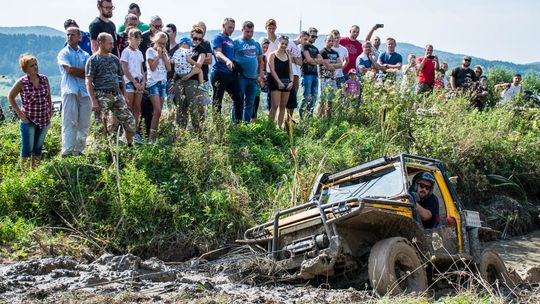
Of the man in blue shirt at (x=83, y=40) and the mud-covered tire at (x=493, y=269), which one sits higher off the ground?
the man in blue shirt at (x=83, y=40)

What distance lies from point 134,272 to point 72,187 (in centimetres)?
370

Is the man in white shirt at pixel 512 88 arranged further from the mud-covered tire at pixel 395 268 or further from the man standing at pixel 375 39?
the mud-covered tire at pixel 395 268

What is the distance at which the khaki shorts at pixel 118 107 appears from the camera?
11.5m

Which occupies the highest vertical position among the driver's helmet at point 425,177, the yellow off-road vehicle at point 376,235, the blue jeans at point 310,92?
the blue jeans at point 310,92

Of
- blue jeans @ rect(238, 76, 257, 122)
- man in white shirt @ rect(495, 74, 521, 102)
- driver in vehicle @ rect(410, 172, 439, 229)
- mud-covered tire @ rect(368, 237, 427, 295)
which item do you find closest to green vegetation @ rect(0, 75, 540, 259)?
blue jeans @ rect(238, 76, 257, 122)

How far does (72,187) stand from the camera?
1137 cm

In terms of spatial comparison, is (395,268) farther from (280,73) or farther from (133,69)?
(280,73)

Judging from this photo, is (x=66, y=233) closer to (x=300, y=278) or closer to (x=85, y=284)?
(x=85, y=284)

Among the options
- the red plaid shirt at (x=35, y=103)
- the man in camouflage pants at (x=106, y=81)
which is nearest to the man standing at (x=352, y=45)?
the man in camouflage pants at (x=106, y=81)

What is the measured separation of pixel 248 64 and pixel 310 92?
2.07m

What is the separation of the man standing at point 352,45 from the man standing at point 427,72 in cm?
176

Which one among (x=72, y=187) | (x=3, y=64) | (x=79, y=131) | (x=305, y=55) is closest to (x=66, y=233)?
(x=72, y=187)

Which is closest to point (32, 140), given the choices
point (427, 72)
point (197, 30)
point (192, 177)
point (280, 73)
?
point (192, 177)

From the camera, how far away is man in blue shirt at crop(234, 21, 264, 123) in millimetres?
14008
